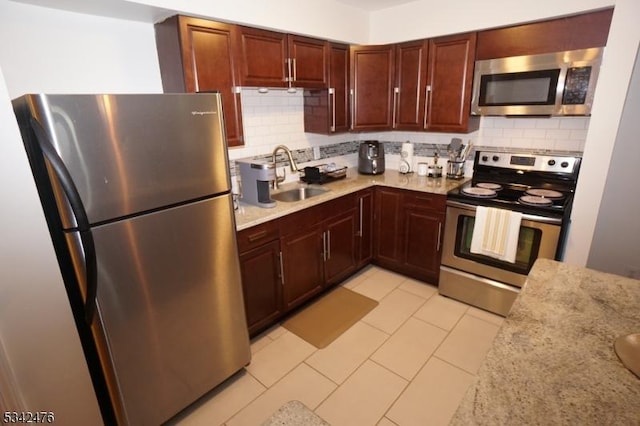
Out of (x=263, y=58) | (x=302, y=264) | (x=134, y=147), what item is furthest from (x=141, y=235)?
(x=263, y=58)

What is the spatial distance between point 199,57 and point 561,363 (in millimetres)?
2173

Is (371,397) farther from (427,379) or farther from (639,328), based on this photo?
(639,328)

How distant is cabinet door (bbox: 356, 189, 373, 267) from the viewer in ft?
9.93

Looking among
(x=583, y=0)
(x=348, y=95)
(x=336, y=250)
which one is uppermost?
(x=583, y=0)

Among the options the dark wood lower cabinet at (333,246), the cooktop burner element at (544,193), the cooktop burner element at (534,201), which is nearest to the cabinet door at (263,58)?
the dark wood lower cabinet at (333,246)

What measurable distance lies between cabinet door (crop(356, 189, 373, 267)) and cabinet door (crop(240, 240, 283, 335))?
1.00 meters

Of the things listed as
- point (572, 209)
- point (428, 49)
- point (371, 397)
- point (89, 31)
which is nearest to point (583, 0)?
point (428, 49)

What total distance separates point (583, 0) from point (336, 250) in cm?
239

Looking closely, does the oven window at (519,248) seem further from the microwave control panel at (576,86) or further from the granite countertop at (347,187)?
the microwave control panel at (576,86)

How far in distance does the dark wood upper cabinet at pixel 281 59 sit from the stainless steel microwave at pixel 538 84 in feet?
4.15

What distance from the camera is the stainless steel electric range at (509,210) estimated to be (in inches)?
89.3

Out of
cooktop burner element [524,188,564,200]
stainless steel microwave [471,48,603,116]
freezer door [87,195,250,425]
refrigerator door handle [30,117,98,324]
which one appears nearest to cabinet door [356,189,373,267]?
stainless steel microwave [471,48,603,116]

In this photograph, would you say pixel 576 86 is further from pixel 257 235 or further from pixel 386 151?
pixel 257 235

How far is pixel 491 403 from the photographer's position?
2.48ft
